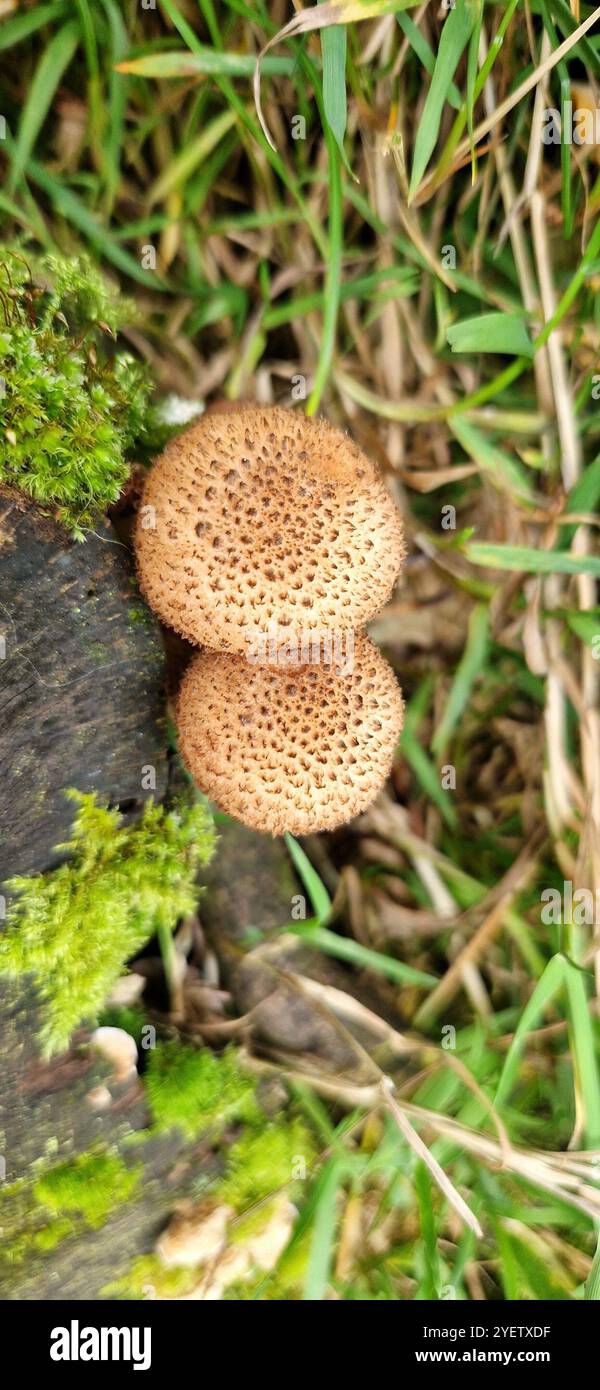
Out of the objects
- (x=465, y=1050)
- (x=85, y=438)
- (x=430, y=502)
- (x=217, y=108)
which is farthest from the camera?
(x=430, y=502)

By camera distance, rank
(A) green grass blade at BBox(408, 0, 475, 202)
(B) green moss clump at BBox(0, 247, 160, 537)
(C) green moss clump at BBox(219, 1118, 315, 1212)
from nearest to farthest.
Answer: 1. (B) green moss clump at BBox(0, 247, 160, 537)
2. (A) green grass blade at BBox(408, 0, 475, 202)
3. (C) green moss clump at BBox(219, 1118, 315, 1212)

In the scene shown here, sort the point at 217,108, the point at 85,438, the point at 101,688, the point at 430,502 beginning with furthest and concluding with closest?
the point at 430,502, the point at 217,108, the point at 101,688, the point at 85,438

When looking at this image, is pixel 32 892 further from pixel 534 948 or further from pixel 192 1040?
pixel 534 948

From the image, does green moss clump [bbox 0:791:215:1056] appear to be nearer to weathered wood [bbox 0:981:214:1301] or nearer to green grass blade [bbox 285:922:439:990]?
weathered wood [bbox 0:981:214:1301]

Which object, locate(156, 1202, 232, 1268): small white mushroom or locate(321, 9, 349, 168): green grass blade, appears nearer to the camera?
locate(321, 9, 349, 168): green grass blade

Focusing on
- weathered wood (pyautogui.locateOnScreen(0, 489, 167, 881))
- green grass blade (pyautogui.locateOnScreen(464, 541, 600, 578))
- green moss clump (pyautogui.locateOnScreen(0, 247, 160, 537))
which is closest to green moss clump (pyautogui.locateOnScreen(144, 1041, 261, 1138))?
weathered wood (pyautogui.locateOnScreen(0, 489, 167, 881))

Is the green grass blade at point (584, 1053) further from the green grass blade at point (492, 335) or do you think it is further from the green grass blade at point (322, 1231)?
the green grass blade at point (492, 335)

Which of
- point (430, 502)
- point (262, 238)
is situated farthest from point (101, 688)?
point (262, 238)
